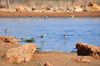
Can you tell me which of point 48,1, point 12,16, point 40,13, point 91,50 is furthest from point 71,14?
point 91,50

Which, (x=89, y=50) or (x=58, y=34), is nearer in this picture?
(x=89, y=50)

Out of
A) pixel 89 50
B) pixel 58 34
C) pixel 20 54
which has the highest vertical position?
→ pixel 20 54

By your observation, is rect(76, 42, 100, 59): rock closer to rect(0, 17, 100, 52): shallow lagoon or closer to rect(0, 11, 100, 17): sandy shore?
rect(0, 17, 100, 52): shallow lagoon

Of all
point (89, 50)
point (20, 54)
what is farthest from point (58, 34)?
point (20, 54)

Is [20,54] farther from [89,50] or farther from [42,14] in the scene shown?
[42,14]

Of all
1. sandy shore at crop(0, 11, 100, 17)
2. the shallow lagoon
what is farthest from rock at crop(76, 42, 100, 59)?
sandy shore at crop(0, 11, 100, 17)

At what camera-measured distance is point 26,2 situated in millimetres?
61219

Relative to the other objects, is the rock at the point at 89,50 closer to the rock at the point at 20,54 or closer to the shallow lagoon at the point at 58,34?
the rock at the point at 20,54

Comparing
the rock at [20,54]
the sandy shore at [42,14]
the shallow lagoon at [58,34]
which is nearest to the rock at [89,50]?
the rock at [20,54]

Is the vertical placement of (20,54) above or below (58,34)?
above

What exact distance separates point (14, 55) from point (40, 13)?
37.5 meters

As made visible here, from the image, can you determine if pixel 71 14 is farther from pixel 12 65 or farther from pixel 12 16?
pixel 12 65

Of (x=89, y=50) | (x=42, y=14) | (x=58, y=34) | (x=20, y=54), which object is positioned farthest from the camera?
(x=42, y=14)

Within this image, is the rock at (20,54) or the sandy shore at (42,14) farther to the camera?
the sandy shore at (42,14)
